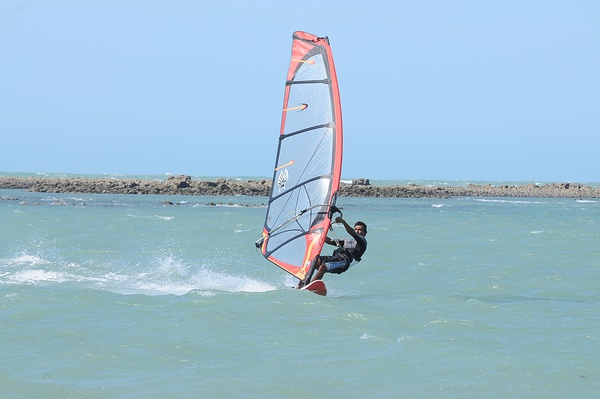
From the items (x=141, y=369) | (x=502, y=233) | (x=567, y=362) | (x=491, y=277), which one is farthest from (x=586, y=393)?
(x=502, y=233)

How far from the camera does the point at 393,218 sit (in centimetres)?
2992

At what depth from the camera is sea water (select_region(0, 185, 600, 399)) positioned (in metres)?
7.29

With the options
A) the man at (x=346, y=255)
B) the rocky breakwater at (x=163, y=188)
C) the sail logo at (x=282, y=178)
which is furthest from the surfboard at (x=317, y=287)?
the rocky breakwater at (x=163, y=188)

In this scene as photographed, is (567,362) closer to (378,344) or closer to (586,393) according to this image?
(586,393)

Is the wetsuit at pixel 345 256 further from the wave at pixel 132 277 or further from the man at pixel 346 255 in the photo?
the wave at pixel 132 277

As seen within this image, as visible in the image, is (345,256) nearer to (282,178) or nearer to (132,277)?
(282,178)

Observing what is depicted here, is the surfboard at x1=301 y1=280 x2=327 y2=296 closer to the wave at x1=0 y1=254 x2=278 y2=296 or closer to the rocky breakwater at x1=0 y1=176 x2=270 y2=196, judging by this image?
the wave at x1=0 y1=254 x2=278 y2=296

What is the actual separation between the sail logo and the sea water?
1312 mm

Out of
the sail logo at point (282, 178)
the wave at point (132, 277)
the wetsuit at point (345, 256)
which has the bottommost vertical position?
the wave at point (132, 277)

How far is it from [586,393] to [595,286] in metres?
6.34

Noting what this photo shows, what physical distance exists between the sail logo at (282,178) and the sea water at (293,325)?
131 cm

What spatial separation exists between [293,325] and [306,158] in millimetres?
2700

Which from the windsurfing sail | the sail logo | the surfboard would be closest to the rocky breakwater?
the sail logo

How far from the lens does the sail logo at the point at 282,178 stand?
1171cm
